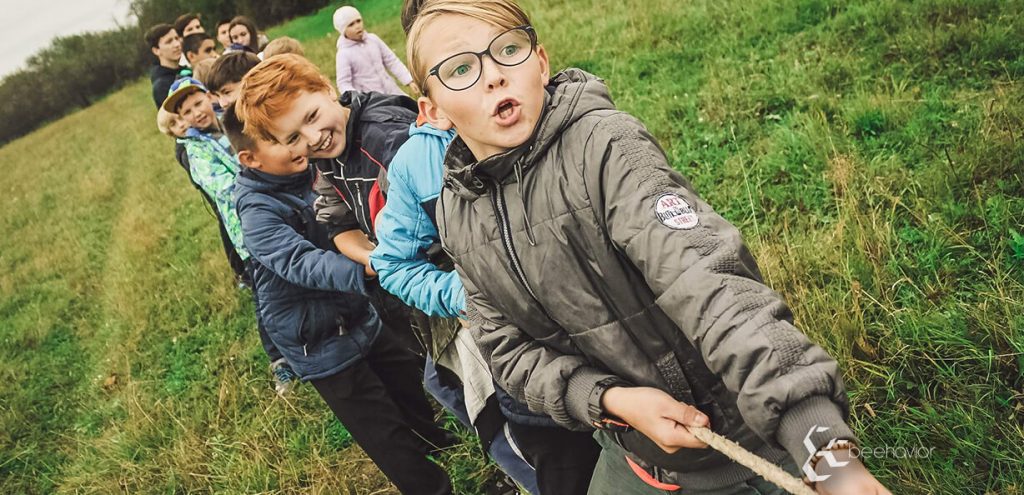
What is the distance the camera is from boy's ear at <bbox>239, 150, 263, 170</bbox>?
2965 mm

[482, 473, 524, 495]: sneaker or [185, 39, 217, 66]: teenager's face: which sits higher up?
[185, 39, 217, 66]: teenager's face

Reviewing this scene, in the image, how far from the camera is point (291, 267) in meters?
2.87

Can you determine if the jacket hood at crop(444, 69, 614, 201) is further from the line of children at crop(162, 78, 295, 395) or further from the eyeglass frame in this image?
the line of children at crop(162, 78, 295, 395)

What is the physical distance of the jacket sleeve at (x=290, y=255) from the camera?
2.77m

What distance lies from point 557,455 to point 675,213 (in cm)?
136

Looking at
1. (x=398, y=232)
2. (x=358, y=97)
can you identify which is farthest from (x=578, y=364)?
(x=358, y=97)

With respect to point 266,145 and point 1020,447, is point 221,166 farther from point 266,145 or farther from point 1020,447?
point 1020,447

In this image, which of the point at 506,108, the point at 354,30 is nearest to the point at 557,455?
Result: the point at 506,108

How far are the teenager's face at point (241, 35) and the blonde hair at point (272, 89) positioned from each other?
4932 mm

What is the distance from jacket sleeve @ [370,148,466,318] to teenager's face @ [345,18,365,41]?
16.3 ft

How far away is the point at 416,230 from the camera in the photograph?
215cm

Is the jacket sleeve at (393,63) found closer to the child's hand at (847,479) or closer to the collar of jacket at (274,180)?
the collar of jacket at (274,180)

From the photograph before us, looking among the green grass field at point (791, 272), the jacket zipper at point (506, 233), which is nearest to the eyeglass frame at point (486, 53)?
the jacket zipper at point (506, 233)

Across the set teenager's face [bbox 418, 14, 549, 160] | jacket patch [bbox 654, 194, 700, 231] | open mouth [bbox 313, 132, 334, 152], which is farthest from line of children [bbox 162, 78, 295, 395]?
jacket patch [bbox 654, 194, 700, 231]
